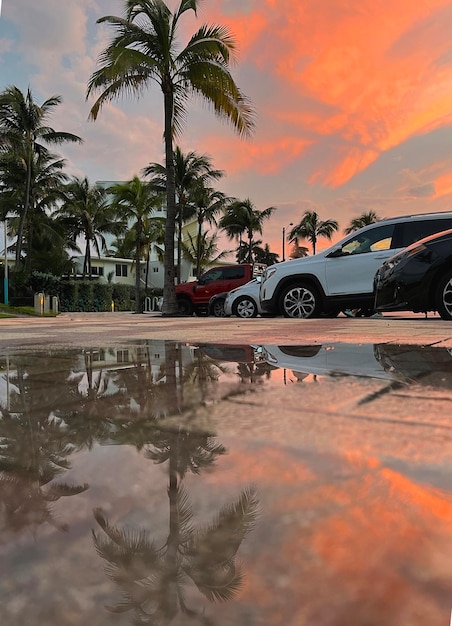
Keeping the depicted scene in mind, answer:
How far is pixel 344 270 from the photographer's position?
8.17 metres

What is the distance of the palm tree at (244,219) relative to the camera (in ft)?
131

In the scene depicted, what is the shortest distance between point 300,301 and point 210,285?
718 centimetres

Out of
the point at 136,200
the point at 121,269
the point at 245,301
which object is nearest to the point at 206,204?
the point at 136,200

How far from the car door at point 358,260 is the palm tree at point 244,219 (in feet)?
104

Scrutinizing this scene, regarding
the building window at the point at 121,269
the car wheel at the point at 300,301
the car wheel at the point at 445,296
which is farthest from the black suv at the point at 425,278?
the building window at the point at 121,269

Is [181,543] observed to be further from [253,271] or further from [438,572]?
[253,271]

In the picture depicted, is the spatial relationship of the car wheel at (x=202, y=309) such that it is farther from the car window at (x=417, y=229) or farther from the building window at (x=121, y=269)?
the building window at (x=121, y=269)

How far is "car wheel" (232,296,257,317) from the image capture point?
1058 cm

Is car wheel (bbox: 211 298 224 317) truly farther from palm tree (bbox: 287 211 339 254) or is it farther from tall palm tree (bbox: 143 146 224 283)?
palm tree (bbox: 287 211 339 254)

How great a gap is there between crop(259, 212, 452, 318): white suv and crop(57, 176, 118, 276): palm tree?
30.0m

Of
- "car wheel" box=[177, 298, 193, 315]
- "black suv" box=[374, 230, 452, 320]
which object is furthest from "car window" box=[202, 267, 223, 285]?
"black suv" box=[374, 230, 452, 320]

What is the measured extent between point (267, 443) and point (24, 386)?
4.47 feet

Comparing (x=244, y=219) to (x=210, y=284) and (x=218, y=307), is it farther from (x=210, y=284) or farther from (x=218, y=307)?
(x=218, y=307)

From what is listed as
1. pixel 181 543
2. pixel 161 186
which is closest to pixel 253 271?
pixel 181 543
